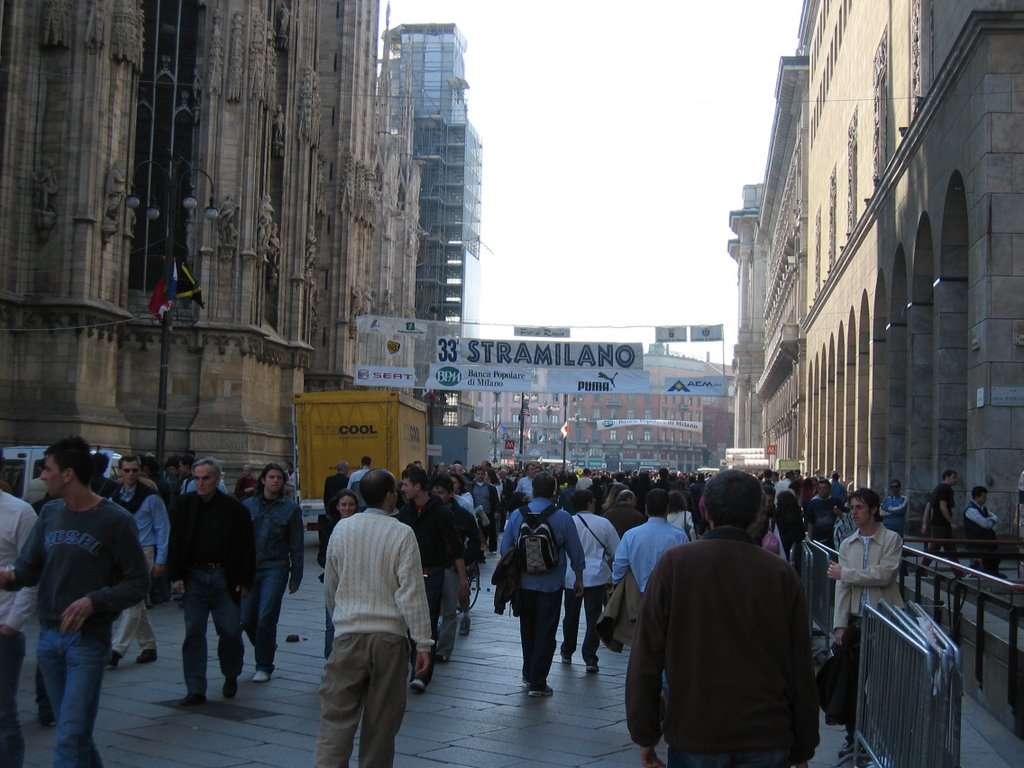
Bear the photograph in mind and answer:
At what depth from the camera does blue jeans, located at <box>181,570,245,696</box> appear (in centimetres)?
958

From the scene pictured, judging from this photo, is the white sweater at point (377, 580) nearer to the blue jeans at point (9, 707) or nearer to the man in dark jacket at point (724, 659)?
the blue jeans at point (9, 707)

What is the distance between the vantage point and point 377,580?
6.51 metres

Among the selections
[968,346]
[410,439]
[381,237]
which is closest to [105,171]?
[410,439]

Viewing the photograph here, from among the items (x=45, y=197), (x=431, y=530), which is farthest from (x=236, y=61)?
(x=431, y=530)

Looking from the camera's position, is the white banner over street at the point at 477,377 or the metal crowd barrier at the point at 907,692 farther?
the white banner over street at the point at 477,377

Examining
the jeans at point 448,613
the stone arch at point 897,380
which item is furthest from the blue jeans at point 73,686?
the stone arch at point 897,380

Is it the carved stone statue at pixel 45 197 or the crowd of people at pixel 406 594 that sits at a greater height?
the carved stone statue at pixel 45 197

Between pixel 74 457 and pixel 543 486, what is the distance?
5.18 metres

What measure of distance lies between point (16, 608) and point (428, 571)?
5010 mm

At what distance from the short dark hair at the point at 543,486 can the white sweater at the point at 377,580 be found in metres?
4.09

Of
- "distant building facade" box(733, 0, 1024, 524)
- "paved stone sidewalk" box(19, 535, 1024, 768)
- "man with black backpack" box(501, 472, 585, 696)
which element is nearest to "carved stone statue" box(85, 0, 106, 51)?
"distant building facade" box(733, 0, 1024, 524)

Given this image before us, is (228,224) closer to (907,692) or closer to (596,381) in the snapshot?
(596,381)

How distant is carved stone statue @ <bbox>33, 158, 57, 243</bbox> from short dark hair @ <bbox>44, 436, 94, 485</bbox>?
68.3 feet

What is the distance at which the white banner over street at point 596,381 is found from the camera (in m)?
31.9
